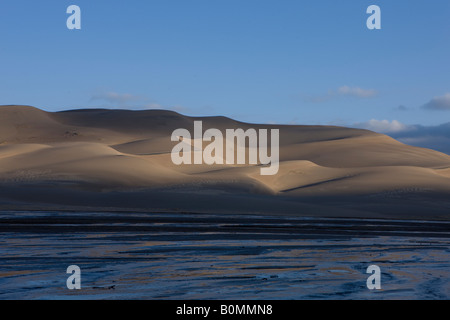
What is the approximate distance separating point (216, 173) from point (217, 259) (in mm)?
37456

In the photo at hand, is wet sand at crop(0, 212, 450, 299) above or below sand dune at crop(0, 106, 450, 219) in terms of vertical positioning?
below

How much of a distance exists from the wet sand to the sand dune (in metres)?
12.5

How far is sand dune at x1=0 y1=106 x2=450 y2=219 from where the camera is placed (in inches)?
1558

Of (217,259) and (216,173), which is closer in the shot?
(217,259)

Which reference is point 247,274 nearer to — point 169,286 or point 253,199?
point 169,286

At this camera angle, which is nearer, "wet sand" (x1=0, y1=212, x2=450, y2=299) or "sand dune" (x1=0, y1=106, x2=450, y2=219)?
"wet sand" (x1=0, y1=212, x2=450, y2=299)

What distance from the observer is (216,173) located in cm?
5225

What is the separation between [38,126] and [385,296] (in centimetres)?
9168

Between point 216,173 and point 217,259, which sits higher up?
point 216,173

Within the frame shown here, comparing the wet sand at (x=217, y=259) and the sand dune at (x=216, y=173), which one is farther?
the sand dune at (x=216, y=173)

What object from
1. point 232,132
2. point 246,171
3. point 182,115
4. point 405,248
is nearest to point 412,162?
point 246,171

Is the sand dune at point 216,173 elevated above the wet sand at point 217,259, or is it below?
above

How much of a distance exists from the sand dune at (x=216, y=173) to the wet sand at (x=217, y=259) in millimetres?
12501

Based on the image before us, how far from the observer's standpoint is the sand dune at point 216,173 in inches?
1558
